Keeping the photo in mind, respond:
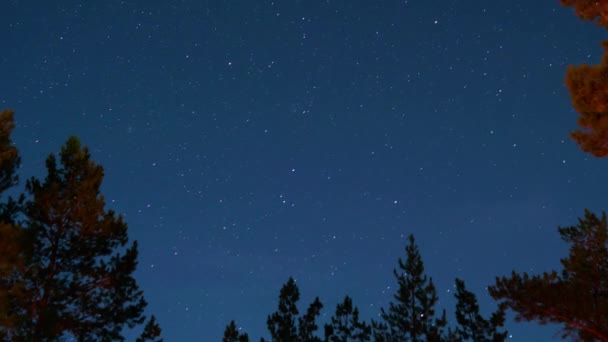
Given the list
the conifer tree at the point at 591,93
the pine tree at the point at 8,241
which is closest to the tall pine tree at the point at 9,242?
the pine tree at the point at 8,241

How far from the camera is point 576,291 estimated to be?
17.2 m

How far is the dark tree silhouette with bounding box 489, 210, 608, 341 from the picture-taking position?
16.7m

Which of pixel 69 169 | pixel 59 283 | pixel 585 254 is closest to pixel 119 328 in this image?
pixel 59 283

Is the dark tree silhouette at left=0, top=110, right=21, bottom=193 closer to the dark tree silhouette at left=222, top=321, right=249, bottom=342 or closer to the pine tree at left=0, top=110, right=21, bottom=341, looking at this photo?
the pine tree at left=0, top=110, right=21, bottom=341

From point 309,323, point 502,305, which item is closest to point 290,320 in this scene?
point 309,323

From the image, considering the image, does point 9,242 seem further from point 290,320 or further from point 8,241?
point 290,320

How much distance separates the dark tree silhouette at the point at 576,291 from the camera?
16.7 metres

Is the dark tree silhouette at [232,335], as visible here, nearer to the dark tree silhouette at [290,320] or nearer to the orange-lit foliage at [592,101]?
the dark tree silhouette at [290,320]

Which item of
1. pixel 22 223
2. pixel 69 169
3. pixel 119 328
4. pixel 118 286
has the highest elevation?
pixel 69 169

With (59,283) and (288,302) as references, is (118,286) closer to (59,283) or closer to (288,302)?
(59,283)

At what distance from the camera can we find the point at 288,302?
3008 centimetres

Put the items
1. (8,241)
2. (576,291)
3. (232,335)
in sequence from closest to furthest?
(8,241)
(576,291)
(232,335)

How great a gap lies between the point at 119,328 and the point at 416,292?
1830cm

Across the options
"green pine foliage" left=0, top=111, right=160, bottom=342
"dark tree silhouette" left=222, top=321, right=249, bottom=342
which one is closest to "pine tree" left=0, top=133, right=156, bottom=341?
"green pine foliage" left=0, top=111, right=160, bottom=342
